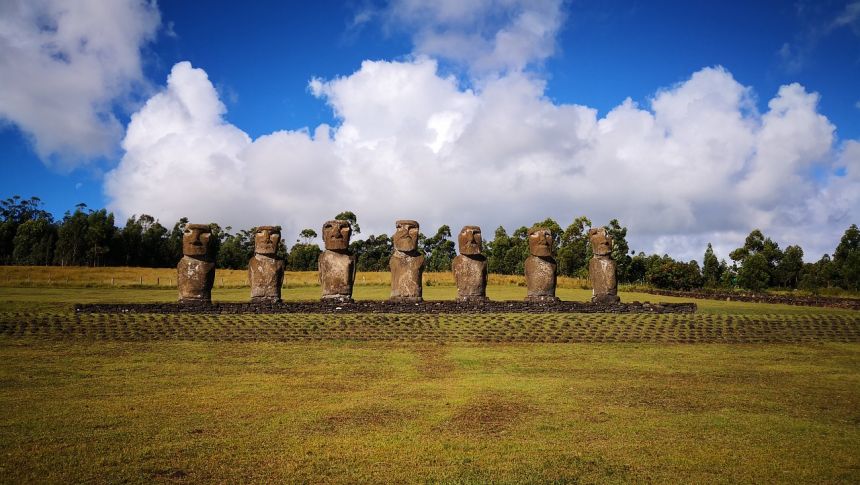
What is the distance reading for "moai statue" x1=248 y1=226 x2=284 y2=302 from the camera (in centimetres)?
2173

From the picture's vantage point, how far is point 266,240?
22.1m

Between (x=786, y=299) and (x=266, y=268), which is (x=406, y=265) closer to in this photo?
(x=266, y=268)

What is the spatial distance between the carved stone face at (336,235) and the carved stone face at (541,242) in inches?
281

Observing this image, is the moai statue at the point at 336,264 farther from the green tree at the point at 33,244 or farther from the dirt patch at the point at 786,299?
the green tree at the point at 33,244

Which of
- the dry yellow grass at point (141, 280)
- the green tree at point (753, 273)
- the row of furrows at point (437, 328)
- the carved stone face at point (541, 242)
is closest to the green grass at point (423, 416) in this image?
the row of furrows at point (437, 328)

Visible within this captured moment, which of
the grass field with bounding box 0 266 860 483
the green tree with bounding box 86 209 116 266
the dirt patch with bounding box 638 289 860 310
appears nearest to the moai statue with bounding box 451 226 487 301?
the grass field with bounding box 0 266 860 483

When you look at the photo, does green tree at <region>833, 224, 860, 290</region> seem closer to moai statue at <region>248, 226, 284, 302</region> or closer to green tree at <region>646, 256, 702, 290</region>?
green tree at <region>646, 256, 702, 290</region>

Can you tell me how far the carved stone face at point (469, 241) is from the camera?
22781 millimetres

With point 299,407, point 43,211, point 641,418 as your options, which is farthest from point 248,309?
point 43,211

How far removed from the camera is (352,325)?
17.4 meters

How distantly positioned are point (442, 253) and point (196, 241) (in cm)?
6024

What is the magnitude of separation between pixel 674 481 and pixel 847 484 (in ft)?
5.73

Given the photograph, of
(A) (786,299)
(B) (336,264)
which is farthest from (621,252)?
(B) (336,264)

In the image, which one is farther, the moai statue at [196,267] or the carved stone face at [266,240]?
the carved stone face at [266,240]
